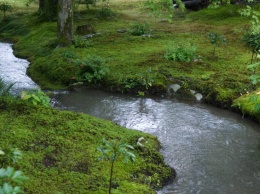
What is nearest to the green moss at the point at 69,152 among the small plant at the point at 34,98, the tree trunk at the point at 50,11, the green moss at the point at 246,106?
the small plant at the point at 34,98

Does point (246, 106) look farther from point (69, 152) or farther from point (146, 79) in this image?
point (69, 152)

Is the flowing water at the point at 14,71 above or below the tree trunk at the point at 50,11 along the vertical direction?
below

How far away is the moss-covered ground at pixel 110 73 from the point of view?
594cm

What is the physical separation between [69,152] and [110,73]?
6101 mm

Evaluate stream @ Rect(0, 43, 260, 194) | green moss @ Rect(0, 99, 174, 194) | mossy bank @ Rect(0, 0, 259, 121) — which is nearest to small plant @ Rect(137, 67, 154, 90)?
mossy bank @ Rect(0, 0, 259, 121)

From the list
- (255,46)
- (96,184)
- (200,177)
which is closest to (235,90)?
(255,46)

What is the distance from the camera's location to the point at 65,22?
14703mm

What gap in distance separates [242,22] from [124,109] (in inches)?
481

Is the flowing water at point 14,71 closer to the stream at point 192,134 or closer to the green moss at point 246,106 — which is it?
the stream at point 192,134

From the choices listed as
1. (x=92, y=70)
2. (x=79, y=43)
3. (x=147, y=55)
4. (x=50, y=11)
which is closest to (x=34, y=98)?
(x=92, y=70)

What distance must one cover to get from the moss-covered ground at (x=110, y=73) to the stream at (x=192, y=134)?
24.4 inches

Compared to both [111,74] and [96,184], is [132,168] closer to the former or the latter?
[96,184]

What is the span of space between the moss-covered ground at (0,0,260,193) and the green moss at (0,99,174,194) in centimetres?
2

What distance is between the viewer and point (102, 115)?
9.66 meters
